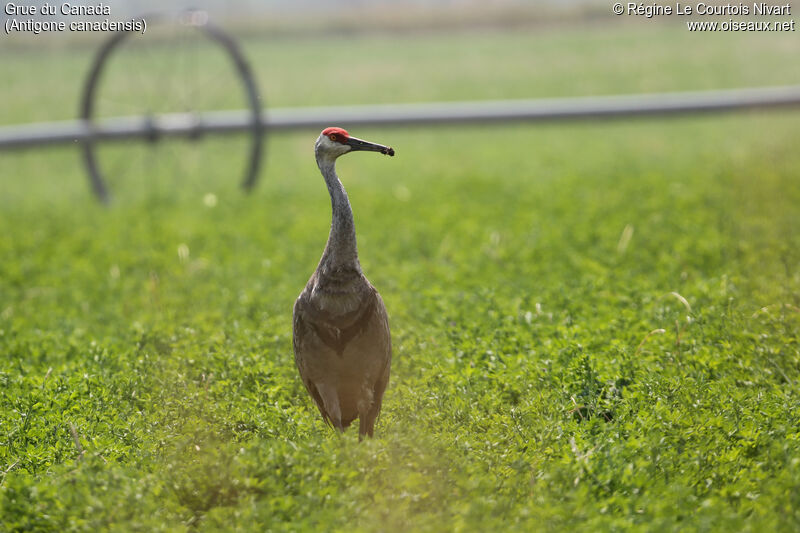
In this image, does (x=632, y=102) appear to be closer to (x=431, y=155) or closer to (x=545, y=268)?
(x=431, y=155)

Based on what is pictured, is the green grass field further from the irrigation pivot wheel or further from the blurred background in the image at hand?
the blurred background

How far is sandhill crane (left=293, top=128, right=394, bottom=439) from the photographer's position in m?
4.31

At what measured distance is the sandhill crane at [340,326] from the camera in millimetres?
4312

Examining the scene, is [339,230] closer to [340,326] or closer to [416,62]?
[340,326]

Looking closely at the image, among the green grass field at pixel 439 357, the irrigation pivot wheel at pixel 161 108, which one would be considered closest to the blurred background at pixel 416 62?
the irrigation pivot wheel at pixel 161 108

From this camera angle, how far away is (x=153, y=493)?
12.7 feet

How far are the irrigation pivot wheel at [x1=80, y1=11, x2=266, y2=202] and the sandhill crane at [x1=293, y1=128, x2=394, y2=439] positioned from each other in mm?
7679

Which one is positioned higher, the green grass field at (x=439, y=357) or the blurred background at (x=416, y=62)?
the blurred background at (x=416, y=62)

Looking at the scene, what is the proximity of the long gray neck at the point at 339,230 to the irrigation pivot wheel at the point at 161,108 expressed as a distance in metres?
7.62

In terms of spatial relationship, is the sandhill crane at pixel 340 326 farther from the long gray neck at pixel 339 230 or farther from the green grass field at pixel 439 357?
the green grass field at pixel 439 357

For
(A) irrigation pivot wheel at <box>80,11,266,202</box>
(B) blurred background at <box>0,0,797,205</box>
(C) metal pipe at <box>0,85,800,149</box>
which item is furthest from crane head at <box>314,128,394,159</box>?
(B) blurred background at <box>0,0,797,205</box>

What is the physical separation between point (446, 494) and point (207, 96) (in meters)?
19.7

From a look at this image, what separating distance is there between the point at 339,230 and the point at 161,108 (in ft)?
51.2

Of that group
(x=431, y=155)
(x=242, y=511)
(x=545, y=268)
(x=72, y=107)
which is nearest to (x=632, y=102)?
(x=431, y=155)
